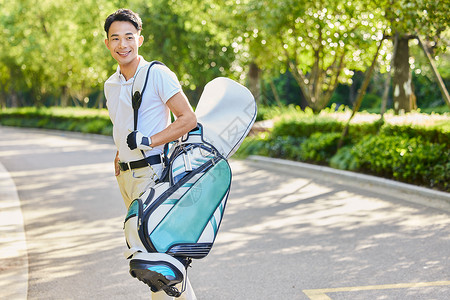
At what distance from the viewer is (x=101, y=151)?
20188mm

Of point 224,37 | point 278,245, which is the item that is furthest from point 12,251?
point 224,37

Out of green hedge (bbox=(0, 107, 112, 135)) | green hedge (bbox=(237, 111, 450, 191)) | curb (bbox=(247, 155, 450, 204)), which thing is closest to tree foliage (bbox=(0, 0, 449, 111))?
green hedge (bbox=(237, 111, 450, 191))

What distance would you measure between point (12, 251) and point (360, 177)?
20.7 feet

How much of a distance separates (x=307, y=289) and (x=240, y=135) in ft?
6.60

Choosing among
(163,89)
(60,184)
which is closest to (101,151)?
(60,184)

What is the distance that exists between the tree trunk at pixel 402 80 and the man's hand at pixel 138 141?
12.5 m

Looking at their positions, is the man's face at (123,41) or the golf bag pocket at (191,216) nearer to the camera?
the golf bag pocket at (191,216)

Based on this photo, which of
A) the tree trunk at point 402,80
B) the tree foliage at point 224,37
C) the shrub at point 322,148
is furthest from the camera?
the tree foliage at point 224,37

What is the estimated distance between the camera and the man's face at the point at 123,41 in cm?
363

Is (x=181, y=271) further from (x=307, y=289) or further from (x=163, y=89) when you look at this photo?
(x=307, y=289)

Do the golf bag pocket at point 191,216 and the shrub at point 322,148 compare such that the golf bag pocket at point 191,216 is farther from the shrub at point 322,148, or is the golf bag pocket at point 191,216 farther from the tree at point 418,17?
the shrub at point 322,148

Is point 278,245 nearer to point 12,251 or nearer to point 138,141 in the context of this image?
point 12,251

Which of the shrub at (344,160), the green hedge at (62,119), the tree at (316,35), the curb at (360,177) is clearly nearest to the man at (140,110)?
the curb at (360,177)

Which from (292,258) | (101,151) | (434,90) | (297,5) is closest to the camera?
(292,258)
